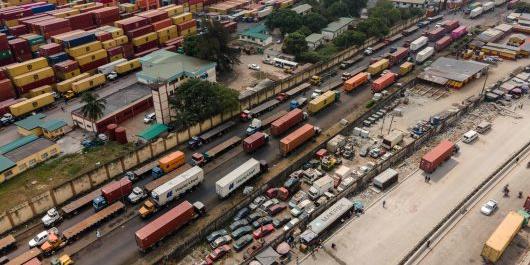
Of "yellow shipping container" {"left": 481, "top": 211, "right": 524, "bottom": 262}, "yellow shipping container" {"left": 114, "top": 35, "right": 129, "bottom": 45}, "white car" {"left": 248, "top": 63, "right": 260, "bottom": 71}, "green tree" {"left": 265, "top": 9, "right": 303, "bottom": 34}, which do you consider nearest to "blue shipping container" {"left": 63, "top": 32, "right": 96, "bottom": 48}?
"yellow shipping container" {"left": 114, "top": 35, "right": 129, "bottom": 45}

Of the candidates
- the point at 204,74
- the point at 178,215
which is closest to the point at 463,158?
the point at 178,215

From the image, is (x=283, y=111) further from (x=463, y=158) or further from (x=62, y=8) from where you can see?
(x=62, y=8)

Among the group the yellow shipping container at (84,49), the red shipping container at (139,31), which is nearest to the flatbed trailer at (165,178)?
the yellow shipping container at (84,49)

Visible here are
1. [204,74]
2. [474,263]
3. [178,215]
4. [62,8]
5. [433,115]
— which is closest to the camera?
[474,263]

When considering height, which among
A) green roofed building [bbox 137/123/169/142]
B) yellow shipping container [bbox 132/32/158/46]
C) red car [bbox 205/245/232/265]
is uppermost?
yellow shipping container [bbox 132/32/158/46]

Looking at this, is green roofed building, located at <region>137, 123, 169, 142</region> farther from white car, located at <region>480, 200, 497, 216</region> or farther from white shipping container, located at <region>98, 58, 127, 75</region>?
white car, located at <region>480, 200, 497, 216</region>

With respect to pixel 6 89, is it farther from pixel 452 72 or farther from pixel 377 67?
pixel 452 72
